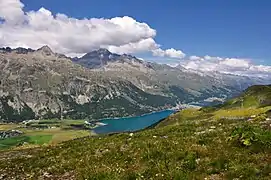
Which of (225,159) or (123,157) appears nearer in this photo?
(225,159)

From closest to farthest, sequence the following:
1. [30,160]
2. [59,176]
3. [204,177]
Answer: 1. [204,177]
2. [59,176]
3. [30,160]

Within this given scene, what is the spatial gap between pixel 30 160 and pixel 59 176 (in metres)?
6.16

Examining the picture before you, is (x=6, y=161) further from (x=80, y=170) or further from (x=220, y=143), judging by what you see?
(x=220, y=143)

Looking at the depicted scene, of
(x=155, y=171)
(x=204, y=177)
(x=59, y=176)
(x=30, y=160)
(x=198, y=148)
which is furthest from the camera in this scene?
(x=30, y=160)

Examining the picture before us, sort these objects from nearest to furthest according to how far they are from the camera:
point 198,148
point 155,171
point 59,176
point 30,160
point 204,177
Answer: point 204,177 → point 155,171 → point 59,176 → point 198,148 → point 30,160

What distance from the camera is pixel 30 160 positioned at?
24422 millimetres

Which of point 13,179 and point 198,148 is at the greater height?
point 198,148

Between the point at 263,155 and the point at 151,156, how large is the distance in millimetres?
5928

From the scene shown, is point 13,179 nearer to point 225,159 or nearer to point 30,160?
point 30,160

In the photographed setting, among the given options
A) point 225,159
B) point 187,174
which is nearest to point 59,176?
point 187,174

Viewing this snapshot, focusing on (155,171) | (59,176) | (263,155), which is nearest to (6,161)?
(59,176)

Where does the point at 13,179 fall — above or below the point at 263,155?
below

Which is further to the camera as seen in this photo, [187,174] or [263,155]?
[263,155]

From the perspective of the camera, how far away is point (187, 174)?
1609cm
